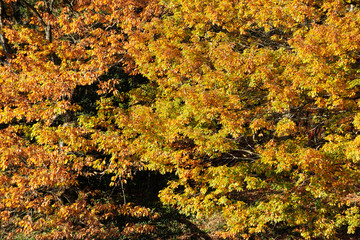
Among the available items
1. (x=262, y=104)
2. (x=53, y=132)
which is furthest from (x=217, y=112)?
(x=53, y=132)

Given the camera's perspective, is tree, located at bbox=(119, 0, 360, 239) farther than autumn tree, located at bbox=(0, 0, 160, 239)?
No

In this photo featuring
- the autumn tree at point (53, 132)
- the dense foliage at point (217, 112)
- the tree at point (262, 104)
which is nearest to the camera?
the tree at point (262, 104)

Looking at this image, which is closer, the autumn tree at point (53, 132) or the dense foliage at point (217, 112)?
the dense foliage at point (217, 112)

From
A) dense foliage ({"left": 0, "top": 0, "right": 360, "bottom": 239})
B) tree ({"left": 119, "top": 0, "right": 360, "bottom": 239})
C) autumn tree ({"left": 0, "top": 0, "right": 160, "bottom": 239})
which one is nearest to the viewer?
tree ({"left": 119, "top": 0, "right": 360, "bottom": 239})

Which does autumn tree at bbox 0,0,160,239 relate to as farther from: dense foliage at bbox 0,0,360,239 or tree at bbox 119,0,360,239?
tree at bbox 119,0,360,239

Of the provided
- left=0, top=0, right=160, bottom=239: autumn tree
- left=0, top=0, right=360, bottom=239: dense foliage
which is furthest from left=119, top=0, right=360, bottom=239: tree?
left=0, top=0, right=160, bottom=239: autumn tree

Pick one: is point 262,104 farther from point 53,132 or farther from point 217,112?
point 53,132

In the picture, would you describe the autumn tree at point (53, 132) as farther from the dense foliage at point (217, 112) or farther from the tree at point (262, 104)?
the tree at point (262, 104)

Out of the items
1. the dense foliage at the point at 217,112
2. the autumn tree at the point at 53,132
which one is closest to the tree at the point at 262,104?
the dense foliage at the point at 217,112

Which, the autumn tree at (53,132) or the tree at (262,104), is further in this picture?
the autumn tree at (53,132)

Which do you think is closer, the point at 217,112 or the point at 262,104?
the point at 217,112

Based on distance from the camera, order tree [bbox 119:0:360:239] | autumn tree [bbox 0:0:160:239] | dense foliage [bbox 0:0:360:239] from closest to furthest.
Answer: tree [bbox 119:0:360:239], dense foliage [bbox 0:0:360:239], autumn tree [bbox 0:0:160:239]

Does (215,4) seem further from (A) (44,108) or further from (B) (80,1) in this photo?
(A) (44,108)

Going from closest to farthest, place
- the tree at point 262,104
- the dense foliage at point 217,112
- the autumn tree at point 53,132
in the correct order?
the tree at point 262,104 → the dense foliage at point 217,112 → the autumn tree at point 53,132
